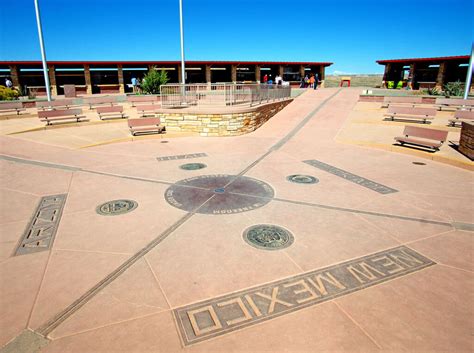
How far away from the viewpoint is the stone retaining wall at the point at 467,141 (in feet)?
28.5

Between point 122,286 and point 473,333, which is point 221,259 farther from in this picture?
point 473,333

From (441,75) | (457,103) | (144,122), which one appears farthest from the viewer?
(441,75)

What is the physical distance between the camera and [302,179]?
23.0 ft

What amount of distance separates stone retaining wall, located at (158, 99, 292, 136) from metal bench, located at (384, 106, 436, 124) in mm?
7606

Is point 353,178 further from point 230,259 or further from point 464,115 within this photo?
point 464,115

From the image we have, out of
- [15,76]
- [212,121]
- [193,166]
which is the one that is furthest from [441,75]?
[15,76]

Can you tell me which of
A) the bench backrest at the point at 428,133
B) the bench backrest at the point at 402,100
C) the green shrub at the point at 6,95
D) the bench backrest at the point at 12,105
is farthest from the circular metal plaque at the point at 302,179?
the green shrub at the point at 6,95

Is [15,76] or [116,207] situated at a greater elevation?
[15,76]

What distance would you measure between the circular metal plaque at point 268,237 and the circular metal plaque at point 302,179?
244 centimetres

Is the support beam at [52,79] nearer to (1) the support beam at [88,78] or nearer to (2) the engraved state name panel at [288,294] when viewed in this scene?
(1) the support beam at [88,78]

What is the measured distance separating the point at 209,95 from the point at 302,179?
8183 millimetres

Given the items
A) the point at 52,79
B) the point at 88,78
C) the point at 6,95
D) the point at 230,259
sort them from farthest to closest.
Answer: the point at 88,78, the point at 52,79, the point at 6,95, the point at 230,259

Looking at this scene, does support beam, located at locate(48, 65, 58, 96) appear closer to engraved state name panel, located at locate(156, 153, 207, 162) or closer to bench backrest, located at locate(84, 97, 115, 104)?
bench backrest, located at locate(84, 97, 115, 104)

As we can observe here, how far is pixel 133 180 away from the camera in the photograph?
683cm
